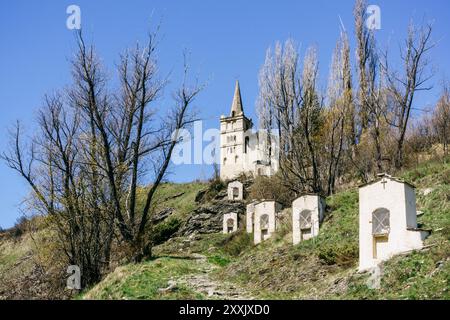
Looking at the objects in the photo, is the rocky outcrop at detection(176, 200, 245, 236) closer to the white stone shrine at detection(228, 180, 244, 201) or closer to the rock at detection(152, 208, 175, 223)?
the white stone shrine at detection(228, 180, 244, 201)

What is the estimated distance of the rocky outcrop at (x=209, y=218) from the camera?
3792 cm

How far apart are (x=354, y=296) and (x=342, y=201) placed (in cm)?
802

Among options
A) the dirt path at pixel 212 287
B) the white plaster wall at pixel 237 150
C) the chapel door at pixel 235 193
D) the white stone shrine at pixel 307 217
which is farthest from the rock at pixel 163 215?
the white stone shrine at pixel 307 217

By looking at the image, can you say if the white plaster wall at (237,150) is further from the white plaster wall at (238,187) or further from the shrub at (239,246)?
the shrub at (239,246)

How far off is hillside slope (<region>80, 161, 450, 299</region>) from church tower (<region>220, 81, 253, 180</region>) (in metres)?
44.2

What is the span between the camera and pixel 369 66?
98.2 feet

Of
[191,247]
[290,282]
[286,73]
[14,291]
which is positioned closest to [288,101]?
[286,73]

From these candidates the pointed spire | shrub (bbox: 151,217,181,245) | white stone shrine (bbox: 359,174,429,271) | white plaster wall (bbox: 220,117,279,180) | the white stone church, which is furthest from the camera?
the pointed spire

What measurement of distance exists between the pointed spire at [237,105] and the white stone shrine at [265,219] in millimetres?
48526

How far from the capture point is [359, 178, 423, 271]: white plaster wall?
11.7 meters

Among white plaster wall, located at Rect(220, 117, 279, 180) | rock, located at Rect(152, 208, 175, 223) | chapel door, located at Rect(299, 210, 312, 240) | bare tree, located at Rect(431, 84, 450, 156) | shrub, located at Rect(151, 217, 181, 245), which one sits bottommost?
chapel door, located at Rect(299, 210, 312, 240)

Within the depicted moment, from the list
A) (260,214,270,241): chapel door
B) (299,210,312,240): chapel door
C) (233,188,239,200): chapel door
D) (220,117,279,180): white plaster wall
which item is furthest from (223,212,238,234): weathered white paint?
(220,117,279,180): white plaster wall
